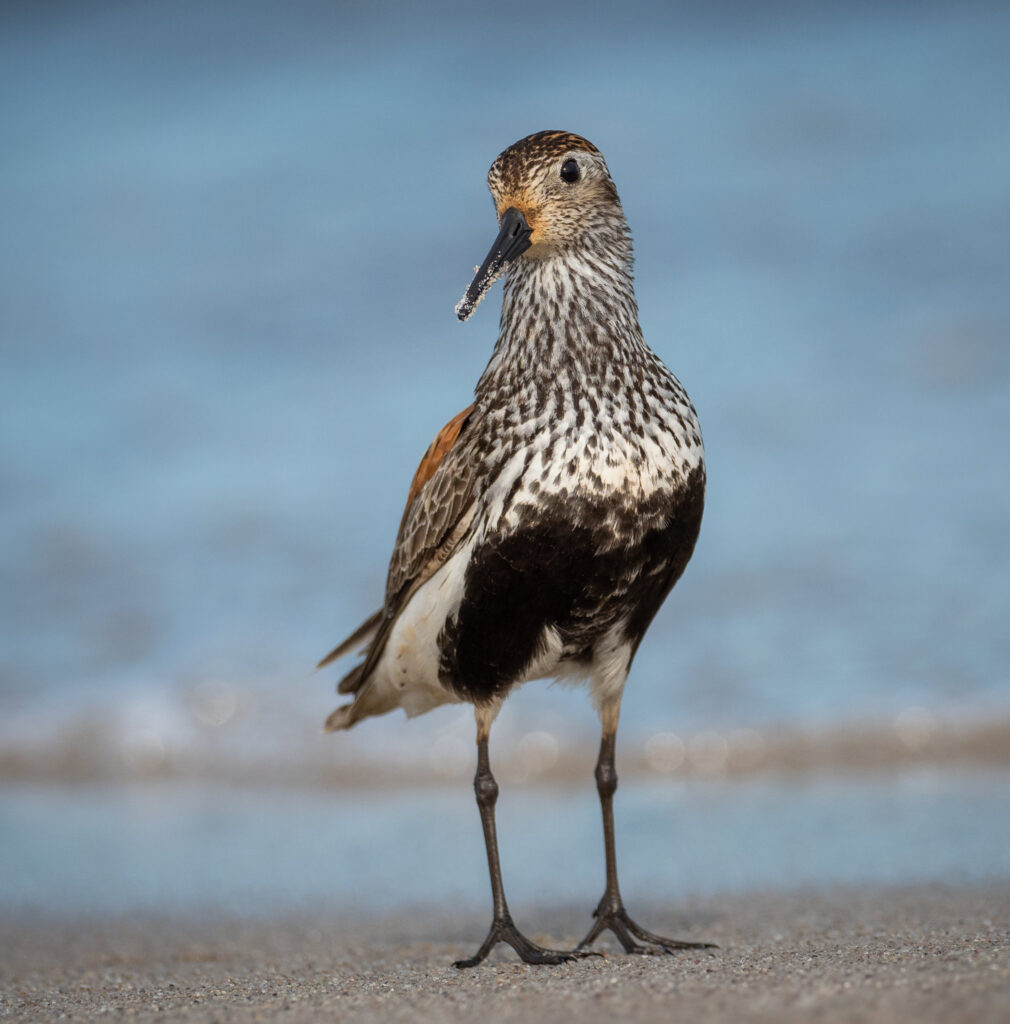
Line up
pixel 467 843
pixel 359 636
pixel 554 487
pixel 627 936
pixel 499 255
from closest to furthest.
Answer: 1. pixel 554 487
2. pixel 499 255
3. pixel 627 936
4. pixel 359 636
5. pixel 467 843

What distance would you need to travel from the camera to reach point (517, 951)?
5547 millimetres

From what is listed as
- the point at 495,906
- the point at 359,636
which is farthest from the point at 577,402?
the point at 495,906

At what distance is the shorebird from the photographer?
5.25 meters

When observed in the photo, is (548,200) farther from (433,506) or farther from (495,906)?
(495,906)

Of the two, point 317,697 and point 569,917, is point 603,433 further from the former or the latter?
point 317,697

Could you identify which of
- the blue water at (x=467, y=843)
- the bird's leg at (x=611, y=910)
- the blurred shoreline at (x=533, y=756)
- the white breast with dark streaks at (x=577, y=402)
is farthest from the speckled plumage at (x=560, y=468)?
the blurred shoreline at (x=533, y=756)

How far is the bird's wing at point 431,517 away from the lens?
5.56 metres

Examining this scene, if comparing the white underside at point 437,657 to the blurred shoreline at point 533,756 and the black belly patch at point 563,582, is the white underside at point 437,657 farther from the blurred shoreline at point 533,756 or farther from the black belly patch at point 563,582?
the blurred shoreline at point 533,756

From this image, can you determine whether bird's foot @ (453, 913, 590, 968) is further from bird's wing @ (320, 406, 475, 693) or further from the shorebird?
bird's wing @ (320, 406, 475, 693)

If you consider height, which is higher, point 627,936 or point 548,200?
point 548,200

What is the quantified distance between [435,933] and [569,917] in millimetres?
791

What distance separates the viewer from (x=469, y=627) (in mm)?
5594

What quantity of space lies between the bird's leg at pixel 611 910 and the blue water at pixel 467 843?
185 centimetres

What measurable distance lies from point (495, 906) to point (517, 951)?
23cm
